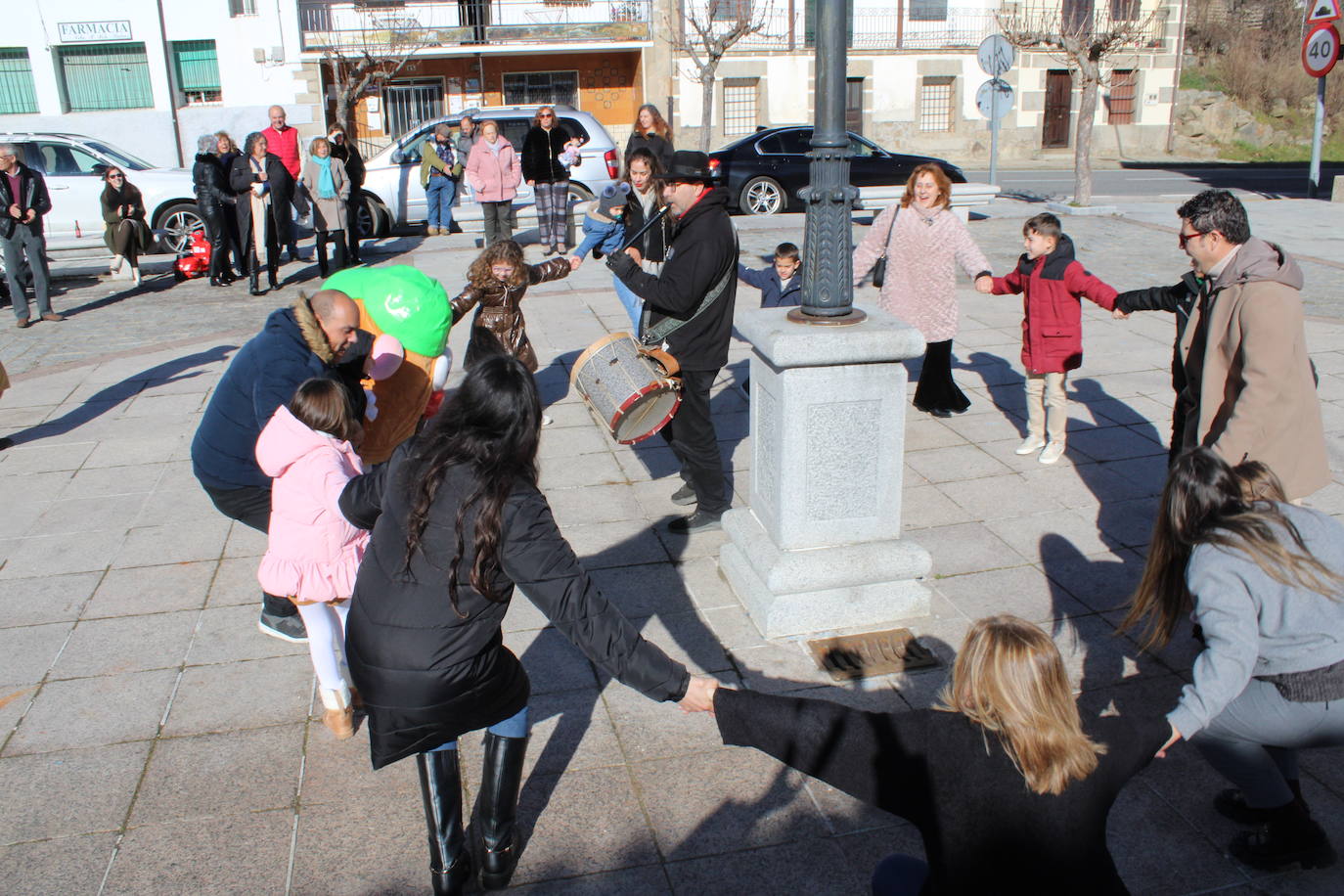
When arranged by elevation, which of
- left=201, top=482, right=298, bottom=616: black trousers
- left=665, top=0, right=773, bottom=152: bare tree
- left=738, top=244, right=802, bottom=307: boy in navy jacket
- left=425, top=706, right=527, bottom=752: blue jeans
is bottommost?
left=425, top=706, right=527, bottom=752: blue jeans

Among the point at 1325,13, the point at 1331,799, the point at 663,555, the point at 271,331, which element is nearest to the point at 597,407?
the point at 663,555

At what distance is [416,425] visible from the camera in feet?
18.5

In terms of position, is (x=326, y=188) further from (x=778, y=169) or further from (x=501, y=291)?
(x=778, y=169)

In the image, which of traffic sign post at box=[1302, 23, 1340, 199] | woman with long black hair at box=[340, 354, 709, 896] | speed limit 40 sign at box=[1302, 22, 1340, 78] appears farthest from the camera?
traffic sign post at box=[1302, 23, 1340, 199]

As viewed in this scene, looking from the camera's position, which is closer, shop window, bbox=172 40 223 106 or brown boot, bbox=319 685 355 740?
brown boot, bbox=319 685 355 740

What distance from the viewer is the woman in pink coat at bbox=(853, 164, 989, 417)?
6.95 metres

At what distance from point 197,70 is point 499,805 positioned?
95.3ft

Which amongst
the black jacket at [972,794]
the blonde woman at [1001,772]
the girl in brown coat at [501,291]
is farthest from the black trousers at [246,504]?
the blonde woman at [1001,772]

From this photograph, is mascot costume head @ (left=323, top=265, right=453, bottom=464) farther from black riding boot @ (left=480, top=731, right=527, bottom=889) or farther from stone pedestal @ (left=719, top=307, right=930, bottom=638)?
black riding boot @ (left=480, top=731, right=527, bottom=889)

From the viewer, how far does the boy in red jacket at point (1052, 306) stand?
6.30m

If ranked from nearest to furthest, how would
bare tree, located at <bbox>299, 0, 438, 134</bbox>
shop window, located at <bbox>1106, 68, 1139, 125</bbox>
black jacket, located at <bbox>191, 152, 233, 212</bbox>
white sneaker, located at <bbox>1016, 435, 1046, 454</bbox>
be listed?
white sneaker, located at <bbox>1016, 435, 1046, 454</bbox>, black jacket, located at <bbox>191, 152, 233, 212</bbox>, bare tree, located at <bbox>299, 0, 438, 134</bbox>, shop window, located at <bbox>1106, 68, 1139, 125</bbox>

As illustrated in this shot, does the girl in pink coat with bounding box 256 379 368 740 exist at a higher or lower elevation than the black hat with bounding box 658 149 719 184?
lower

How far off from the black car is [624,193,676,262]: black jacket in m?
9.85

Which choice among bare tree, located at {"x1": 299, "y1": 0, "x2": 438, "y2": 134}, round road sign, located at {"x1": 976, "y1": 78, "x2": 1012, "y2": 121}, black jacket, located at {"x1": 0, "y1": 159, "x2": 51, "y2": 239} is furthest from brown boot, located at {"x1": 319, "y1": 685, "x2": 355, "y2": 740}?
bare tree, located at {"x1": 299, "y1": 0, "x2": 438, "y2": 134}
